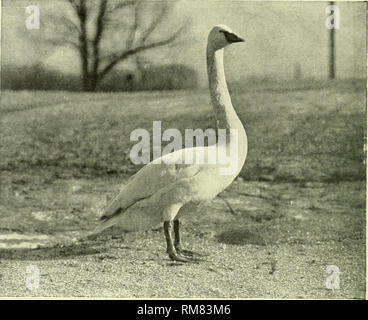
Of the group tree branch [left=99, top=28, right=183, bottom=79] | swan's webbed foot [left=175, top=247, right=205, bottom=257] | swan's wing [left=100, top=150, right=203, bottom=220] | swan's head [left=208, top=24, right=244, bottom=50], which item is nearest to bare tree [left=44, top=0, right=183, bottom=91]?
tree branch [left=99, top=28, right=183, bottom=79]

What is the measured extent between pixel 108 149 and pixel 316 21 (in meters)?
1.41

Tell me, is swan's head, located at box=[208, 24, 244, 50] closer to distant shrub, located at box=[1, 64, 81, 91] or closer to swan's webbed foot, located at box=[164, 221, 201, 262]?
distant shrub, located at box=[1, 64, 81, 91]

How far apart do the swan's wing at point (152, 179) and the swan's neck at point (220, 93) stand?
0.98ft

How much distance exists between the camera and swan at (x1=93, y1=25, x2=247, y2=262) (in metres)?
3.16

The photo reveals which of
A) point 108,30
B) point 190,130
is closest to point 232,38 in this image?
Answer: point 190,130

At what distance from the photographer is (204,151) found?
321 centimetres

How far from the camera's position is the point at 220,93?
3.33m

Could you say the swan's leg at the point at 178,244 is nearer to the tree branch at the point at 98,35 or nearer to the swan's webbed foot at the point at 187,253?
the swan's webbed foot at the point at 187,253

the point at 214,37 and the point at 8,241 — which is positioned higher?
the point at 214,37

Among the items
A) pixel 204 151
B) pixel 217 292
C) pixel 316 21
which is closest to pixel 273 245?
pixel 217 292

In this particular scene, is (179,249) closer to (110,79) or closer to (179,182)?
(179,182)

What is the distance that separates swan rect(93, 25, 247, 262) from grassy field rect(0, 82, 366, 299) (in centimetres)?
12

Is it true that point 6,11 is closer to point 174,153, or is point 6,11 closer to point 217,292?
point 174,153

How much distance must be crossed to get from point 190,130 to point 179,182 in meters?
0.42
